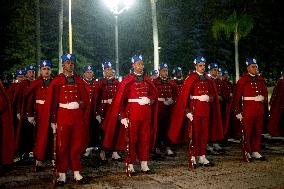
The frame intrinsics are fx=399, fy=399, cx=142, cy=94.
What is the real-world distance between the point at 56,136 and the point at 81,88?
108 centimetres

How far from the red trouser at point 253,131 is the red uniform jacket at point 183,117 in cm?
65

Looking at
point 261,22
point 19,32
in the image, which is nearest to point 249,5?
point 261,22

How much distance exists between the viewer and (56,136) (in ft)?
25.7

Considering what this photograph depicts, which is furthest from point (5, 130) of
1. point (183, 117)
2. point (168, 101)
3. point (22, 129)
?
point (168, 101)

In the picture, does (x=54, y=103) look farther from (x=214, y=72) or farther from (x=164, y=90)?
(x=214, y=72)

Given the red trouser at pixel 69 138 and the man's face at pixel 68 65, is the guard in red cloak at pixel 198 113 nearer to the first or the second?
the red trouser at pixel 69 138

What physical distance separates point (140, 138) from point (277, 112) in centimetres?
501

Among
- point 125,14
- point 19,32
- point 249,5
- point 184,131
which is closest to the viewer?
point 184,131

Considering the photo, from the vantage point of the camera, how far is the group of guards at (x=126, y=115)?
7.84 metres

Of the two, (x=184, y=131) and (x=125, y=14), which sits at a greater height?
(x=125, y=14)

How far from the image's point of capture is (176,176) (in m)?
8.21

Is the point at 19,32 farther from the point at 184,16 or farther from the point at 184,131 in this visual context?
the point at 184,131

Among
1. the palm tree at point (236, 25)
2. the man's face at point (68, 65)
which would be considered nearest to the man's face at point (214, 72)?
the man's face at point (68, 65)

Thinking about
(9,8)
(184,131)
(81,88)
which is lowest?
(184,131)
